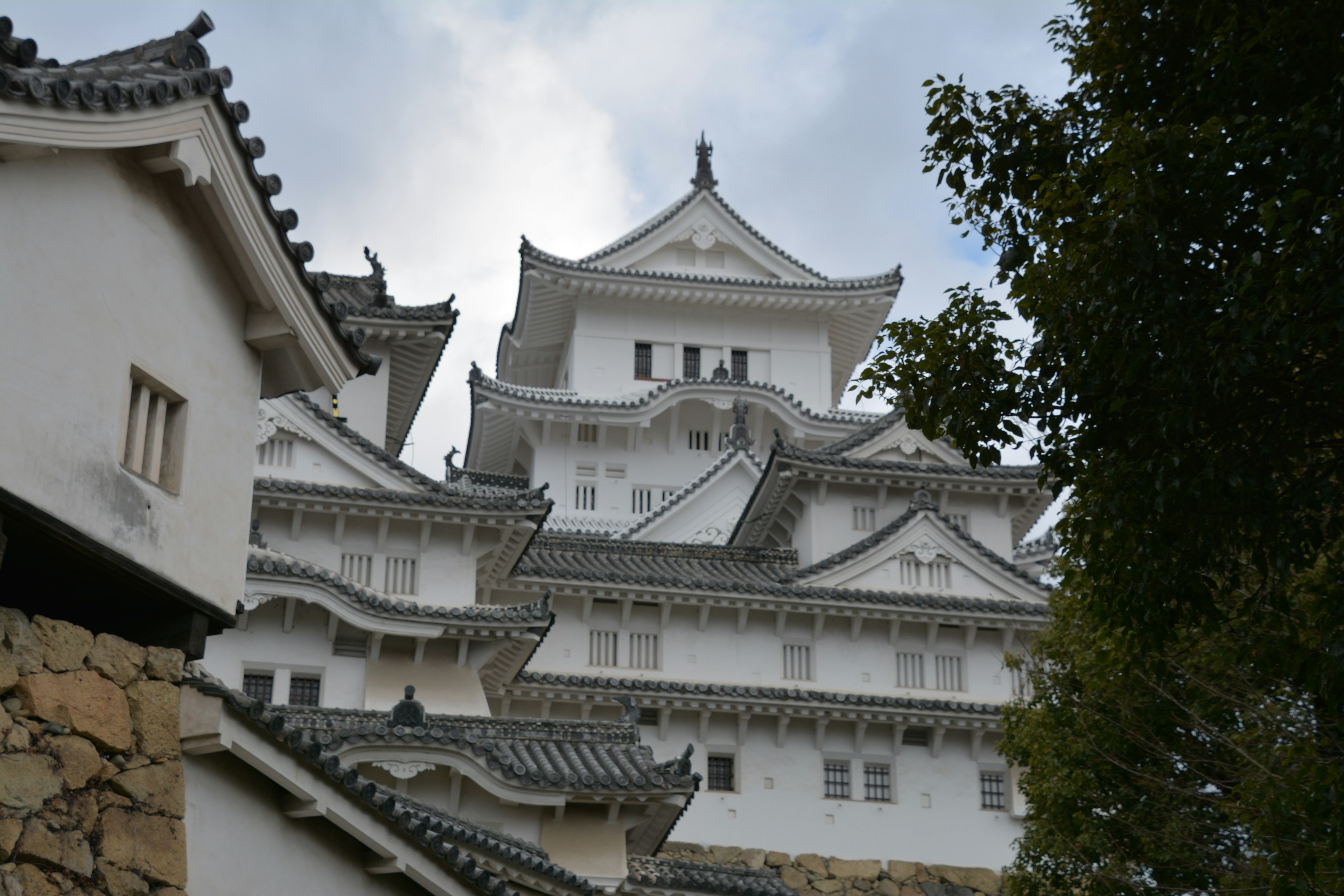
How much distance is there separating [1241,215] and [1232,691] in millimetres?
6125

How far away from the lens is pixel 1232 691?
14.2 m

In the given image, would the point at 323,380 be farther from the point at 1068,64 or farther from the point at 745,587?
the point at 745,587

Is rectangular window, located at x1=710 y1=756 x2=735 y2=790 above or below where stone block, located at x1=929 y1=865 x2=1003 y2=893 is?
above

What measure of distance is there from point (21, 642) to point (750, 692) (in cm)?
2265

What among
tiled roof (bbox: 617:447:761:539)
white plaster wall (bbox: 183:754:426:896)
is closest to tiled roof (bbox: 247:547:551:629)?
white plaster wall (bbox: 183:754:426:896)

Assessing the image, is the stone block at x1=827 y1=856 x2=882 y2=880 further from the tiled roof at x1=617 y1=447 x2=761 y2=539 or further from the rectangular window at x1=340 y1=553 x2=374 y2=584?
the tiled roof at x1=617 y1=447 x2=761 y2=539

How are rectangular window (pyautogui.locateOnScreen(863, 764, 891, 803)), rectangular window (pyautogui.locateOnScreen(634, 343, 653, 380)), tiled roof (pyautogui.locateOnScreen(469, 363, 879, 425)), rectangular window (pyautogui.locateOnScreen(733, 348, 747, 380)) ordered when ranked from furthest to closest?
1. rectangular window (pyautogui.locateOnScreen(733, 348, 747, 380))
2. rectangular window (pyautogui.locateOnScreen(634, 343, 653, 380))
3. tiled roof (pyautogui.locateOnScreen(469, 363, 879, 425))
4. rectangular window (pyautogui.locateOnScreen(863, 764, 891, 803))

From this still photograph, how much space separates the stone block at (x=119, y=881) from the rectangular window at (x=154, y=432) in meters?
2.24

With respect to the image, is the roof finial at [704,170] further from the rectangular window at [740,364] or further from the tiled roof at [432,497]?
the tiled roof at [432,497]

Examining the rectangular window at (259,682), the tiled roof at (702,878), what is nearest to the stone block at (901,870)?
the tiled roof at (702,878)

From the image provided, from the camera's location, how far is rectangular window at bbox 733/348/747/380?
48.4 metres

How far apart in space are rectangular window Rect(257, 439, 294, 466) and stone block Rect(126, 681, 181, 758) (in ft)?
55.7

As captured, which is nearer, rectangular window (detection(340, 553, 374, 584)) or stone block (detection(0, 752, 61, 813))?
stone block (detection(0, 752, 61, 813))

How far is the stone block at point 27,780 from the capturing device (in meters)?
7.46
